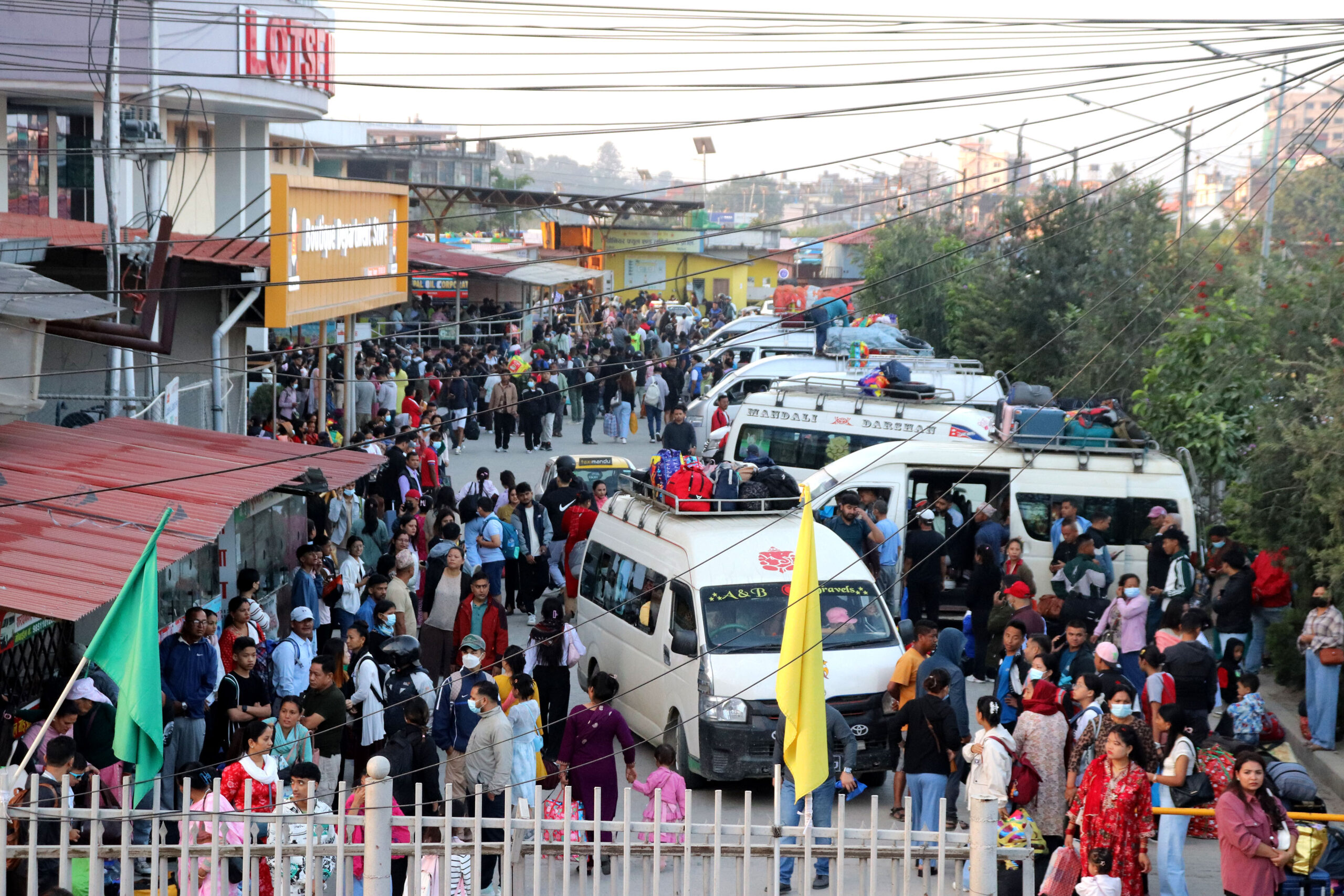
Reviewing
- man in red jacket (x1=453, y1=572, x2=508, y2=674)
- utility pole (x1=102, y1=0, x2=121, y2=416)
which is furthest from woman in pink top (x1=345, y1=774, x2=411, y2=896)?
utility pole (x1=102, y1=0, x2=121, y2=416)

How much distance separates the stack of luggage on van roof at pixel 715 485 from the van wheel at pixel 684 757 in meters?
1.88

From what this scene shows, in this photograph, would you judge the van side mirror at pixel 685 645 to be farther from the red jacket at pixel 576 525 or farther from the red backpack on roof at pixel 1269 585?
the red backpack on roof at pixel 1269 585

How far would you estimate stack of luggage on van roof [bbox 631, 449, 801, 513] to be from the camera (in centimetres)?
1176

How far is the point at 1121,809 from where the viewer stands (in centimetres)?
753

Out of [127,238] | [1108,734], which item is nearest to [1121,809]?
[1108,734]

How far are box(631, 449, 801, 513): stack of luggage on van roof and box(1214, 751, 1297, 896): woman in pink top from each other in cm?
472

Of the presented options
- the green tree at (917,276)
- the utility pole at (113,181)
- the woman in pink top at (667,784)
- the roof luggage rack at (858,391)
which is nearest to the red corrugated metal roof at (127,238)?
the utility pole at (113,181)

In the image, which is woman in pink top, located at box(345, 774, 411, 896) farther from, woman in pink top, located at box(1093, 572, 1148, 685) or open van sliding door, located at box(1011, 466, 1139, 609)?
open van sliding door, located at box(1011, 466, 1139, 609)

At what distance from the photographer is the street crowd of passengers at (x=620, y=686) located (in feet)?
24.8

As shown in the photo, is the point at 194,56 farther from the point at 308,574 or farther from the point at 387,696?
the point at 387,696

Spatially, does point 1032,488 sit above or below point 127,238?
below

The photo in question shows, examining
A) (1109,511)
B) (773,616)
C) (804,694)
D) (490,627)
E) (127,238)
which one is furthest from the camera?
(127,238)

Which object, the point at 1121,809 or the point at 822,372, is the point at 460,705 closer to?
the point at 1121,809

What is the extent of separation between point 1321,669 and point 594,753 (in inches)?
239
